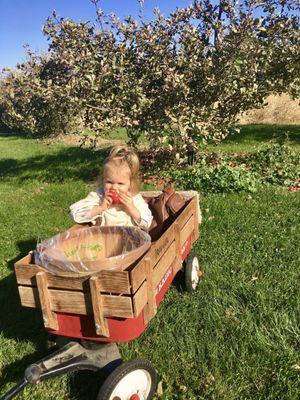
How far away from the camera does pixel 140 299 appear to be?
118 inches

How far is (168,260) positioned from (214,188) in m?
4.64

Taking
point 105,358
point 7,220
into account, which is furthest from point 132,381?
point 7,220

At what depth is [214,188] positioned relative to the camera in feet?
26.9

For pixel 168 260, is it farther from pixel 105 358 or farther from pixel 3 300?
pixel 3 300

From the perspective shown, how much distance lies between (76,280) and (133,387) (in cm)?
99

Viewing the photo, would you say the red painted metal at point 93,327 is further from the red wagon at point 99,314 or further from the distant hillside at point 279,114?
the distant hillside at point 279,114

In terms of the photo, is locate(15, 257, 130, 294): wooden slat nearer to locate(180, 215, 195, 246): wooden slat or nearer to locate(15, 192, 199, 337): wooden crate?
locate(15, 192, 199, 337): wooden crate

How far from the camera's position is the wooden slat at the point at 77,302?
288 centimetres

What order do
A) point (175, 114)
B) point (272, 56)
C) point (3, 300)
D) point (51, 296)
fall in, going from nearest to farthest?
point (51, 296), point (3, 300), point (175, 114), point (272, 56)

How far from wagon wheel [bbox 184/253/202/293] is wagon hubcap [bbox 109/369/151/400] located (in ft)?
4.80

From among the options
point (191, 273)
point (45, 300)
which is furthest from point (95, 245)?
point (191, 273)

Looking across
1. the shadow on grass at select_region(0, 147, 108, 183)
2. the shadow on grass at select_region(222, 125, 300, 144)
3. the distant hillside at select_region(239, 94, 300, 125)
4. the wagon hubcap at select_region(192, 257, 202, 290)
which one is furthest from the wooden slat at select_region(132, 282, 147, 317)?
the distant hillside at select_region(239, 94, 300, 125)

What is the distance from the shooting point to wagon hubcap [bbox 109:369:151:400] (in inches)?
119

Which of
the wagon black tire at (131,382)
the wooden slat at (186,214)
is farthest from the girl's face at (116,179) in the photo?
the wagon black tire at (131,382)
